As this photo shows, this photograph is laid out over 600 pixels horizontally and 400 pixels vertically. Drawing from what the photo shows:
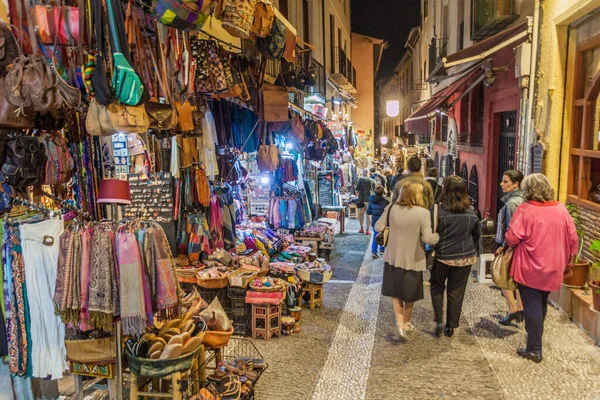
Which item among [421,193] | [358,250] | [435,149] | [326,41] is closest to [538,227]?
[421,193]

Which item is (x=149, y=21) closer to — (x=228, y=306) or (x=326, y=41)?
(x=228, y=306)

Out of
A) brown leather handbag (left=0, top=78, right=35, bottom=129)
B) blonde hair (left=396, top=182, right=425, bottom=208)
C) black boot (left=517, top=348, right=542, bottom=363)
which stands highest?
brown leather handbag (left=0, top=78, right=35, bottom=129)

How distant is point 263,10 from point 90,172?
108 inches

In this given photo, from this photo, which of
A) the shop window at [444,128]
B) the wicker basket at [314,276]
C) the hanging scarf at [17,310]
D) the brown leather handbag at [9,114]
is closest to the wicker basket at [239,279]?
the wicker basket at [314,276]

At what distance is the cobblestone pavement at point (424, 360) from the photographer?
4852 mm

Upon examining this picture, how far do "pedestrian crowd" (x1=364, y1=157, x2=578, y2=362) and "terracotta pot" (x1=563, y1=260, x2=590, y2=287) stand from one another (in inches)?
19.3

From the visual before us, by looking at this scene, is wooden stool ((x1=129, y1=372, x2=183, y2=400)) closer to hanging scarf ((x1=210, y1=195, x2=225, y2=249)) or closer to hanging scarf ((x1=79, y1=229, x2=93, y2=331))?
hanging scarf ((x1=79, y1=229, x2=93, y2=331))

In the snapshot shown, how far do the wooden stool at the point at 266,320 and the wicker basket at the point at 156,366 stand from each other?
8.22ft

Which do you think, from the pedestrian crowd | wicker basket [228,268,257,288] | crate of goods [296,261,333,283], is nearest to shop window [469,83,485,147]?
the pedestrian crowd

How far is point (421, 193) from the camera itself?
5758 millimetres

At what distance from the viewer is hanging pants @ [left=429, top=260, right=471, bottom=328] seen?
588cm

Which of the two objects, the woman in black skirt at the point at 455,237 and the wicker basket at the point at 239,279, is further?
the wicker basket at the point at 239,279

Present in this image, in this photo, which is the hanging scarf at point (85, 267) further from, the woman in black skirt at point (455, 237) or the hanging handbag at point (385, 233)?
the woman in black skirt at point (455, 237)

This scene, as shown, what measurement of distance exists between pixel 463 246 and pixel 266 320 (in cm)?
262
